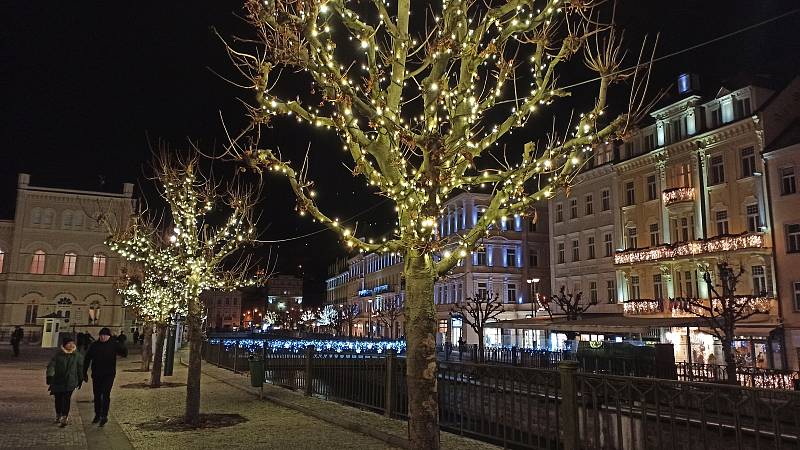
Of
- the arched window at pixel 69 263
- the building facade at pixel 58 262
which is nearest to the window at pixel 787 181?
the building facade at pixel 58 262

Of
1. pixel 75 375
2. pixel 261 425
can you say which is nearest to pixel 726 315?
pixel 261 425

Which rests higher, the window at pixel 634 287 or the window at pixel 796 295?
the window at pixel 634 287

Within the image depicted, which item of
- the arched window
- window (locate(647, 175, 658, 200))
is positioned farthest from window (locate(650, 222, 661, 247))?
the arched window

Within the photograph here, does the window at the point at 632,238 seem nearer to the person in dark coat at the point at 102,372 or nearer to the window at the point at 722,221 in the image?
the window at the point at 722,221

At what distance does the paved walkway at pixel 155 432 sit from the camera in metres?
10.0

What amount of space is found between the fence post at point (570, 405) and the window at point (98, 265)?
206ft

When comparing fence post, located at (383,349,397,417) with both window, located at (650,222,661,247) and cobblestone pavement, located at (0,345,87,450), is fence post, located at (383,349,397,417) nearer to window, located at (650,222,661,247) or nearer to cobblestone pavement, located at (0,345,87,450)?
cobblestone pavement, located at (0,345,87,450)

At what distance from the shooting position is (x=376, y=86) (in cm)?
729

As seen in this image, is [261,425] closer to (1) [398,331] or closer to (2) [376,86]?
(2) [376,86]

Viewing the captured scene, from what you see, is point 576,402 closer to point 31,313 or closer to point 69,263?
point 69,263

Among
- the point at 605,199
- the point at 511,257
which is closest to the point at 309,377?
the point at 605,199

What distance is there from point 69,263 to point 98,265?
2641 mm

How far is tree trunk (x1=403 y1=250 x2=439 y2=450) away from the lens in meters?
6.60

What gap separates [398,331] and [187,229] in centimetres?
6472
